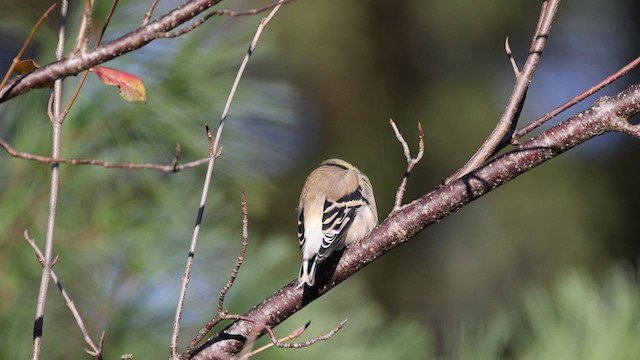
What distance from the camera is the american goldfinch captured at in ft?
7.21

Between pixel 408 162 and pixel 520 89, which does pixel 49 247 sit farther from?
pixel 520 89

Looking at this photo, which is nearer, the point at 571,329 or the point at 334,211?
the point at 571,329

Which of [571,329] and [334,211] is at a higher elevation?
[334,211]

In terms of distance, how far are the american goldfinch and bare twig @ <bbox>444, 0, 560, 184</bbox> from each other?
1.56ft

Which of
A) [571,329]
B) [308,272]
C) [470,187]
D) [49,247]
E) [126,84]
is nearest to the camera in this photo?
[49,247]

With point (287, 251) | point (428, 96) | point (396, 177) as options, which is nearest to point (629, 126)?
point (287, 251)

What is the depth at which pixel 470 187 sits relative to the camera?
63.3 inches

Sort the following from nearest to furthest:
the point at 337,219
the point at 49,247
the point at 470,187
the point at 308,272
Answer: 1. the point at 49,247
2. the point at 470,187
3. the point at 308,272
4. the point at 337,219

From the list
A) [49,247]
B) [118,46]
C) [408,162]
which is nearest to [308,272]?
[408,162]

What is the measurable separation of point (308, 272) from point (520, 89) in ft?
Answer: 1.89

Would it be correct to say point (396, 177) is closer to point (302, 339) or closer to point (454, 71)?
point (454, 71)

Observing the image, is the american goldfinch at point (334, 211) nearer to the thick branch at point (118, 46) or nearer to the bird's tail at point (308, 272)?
the bird's tail at point (308, 272)

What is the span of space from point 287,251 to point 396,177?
3279 millimetres

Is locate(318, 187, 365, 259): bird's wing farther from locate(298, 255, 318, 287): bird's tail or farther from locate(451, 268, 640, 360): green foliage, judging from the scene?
locate(451, 268, 640, 360): green foliage
